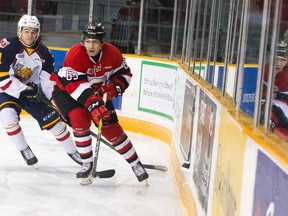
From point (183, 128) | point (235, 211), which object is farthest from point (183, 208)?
point (235, 211)

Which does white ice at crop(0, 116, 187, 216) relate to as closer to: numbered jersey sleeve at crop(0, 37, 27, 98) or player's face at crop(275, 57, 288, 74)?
numbered jersey sleeve at crop(0, 37, 27, 98)

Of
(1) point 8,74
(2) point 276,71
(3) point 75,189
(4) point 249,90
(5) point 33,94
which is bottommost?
(3) point 75,189

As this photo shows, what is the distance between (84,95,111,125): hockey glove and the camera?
11.8 feet

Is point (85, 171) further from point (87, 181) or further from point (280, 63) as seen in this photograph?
point (280, 63)

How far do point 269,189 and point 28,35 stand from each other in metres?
2.83

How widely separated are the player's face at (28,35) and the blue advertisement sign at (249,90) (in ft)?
6.78

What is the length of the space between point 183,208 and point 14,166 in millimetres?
1380

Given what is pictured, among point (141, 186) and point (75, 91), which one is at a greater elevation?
point (75, 91)

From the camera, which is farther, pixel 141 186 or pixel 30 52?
pixel 30 52

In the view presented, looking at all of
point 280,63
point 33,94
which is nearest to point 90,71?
point 33,94

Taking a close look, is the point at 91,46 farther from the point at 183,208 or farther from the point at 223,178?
the point at 223,178

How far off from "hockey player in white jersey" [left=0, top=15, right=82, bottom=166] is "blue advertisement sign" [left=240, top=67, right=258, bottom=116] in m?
1.99

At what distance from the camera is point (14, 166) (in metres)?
4.31

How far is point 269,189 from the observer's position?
1.62 m
